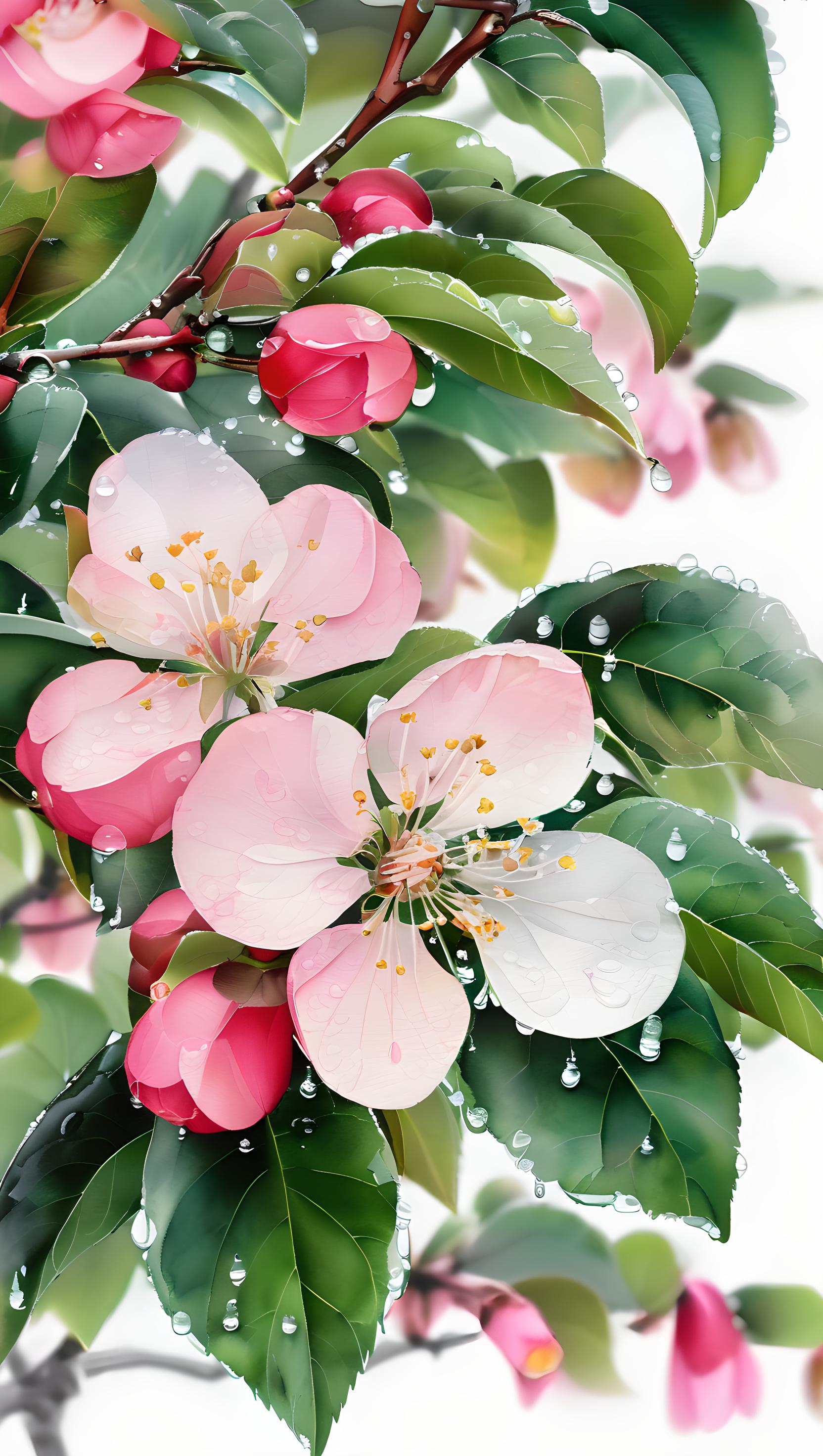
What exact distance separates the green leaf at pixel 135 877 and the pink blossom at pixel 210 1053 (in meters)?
0.04

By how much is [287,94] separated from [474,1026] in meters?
0.35

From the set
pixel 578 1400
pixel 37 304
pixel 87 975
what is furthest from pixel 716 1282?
pixel 37 304

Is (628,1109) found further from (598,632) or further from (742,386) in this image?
(742,386)

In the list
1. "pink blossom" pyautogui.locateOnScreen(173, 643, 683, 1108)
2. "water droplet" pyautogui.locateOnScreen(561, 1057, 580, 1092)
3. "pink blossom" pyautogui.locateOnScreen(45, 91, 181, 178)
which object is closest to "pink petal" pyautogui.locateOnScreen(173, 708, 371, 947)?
"pink blossom" pyautogui.locateOnScreen(173, 643, 683, 1108)

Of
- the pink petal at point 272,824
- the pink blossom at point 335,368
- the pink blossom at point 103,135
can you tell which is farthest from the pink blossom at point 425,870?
the pink blossom at point 103,135

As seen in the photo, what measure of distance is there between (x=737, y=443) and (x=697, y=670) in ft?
0.53

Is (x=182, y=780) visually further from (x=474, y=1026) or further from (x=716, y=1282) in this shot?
(x=716, y=1282)

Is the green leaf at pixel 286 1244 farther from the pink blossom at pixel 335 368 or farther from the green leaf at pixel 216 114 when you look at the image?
the green leaf at pixel 216 114

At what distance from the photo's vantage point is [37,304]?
14.7 inches

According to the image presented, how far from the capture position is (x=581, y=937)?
1.16 ft

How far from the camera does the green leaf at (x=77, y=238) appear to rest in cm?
37

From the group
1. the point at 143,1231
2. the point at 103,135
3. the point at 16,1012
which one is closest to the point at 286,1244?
the point at 143,1231

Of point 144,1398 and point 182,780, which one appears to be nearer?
point 182,780

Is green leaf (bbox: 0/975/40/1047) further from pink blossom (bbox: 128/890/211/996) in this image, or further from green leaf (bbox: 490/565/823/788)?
green leaf (bbox: 490/565/823/788)
